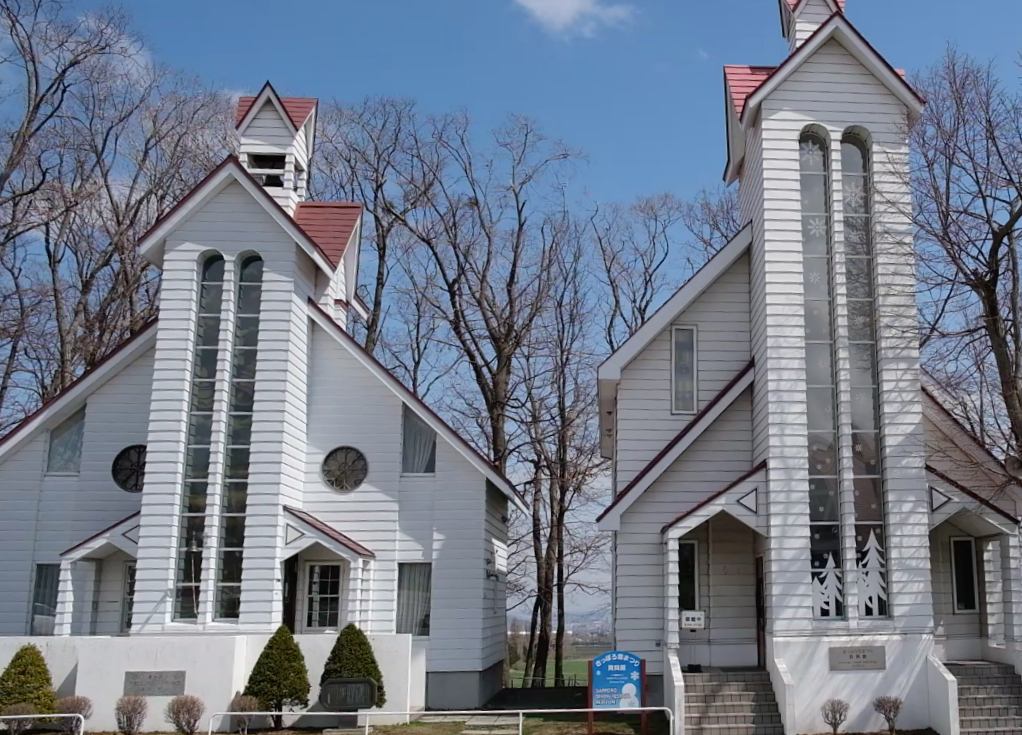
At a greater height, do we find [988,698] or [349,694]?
[988,698]

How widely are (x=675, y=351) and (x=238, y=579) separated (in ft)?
32.8

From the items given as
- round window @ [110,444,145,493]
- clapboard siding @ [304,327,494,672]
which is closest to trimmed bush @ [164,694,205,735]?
clapboard siding @ [304,327,494,672]

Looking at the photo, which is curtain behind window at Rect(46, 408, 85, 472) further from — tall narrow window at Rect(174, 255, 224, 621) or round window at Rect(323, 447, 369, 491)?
round window at Rect(323, 447, 369, 491)

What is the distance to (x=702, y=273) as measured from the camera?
21797 mm

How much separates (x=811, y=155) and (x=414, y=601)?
12156 millimetres

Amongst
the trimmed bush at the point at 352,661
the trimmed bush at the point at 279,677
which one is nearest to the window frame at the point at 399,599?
the trimmed bush at the point at 352,661

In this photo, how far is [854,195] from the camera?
20312mm

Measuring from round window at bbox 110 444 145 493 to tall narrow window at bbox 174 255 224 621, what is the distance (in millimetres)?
2789

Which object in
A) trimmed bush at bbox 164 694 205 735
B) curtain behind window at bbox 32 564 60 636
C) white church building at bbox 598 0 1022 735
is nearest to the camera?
trimmed bush at bbox 164 694 205 735

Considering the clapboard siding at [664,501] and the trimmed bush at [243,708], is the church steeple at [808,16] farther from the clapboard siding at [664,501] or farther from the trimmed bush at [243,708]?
the trimmed bush at [243,708]

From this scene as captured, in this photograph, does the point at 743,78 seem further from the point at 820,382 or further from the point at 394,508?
the point at 394,508

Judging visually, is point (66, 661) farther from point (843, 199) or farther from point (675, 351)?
point (843, 199)

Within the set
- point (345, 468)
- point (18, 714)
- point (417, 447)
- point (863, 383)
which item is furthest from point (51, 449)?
point (863, 383)

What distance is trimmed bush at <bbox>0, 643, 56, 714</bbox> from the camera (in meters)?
18.2
